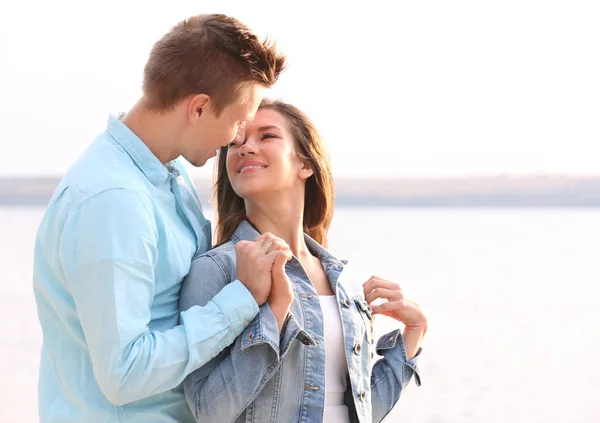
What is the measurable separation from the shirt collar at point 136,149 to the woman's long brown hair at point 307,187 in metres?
0.37

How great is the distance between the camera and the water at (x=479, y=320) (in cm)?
532

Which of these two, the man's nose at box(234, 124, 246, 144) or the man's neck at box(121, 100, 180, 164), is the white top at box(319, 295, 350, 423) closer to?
the man's nose at box(234, 124, 246, 144)

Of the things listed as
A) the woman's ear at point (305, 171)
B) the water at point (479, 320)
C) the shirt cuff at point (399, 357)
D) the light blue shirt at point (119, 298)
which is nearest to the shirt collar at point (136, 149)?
the light blue shirt at point (119, 298)

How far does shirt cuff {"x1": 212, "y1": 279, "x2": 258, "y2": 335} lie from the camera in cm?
178

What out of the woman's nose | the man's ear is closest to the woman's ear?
the woman's nose

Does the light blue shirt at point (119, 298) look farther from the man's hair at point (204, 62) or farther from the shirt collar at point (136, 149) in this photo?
the man's hair at point (204, 62)

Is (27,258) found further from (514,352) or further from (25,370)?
(514,352)

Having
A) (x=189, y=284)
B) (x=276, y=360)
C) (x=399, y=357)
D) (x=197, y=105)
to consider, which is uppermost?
(x=197, y=105)

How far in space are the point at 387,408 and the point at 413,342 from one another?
187mm

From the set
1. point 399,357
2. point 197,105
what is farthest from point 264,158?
point 399,357

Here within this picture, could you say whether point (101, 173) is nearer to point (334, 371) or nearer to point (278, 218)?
point (278, 218)

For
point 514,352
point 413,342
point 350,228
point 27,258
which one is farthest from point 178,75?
point 350,228

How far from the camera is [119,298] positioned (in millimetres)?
1648

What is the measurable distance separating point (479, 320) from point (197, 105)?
17.3ft
